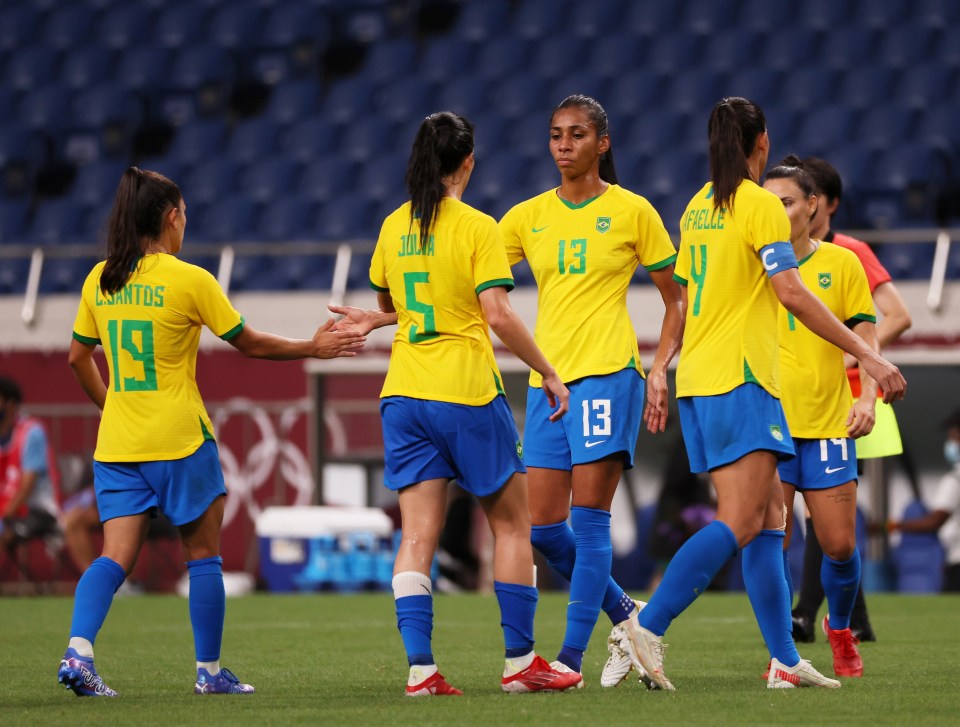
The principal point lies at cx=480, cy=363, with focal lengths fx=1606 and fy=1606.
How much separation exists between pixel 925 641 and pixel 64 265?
9.88m

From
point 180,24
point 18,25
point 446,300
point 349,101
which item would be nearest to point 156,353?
point 446,300

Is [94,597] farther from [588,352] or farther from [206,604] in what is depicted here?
[588,352]

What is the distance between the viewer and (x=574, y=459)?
540 centimetres

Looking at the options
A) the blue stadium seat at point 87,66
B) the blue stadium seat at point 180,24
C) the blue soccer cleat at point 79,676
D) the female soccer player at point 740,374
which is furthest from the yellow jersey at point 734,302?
the blue stadium seat at point 87,66

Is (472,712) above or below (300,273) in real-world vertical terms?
below

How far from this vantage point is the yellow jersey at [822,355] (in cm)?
608

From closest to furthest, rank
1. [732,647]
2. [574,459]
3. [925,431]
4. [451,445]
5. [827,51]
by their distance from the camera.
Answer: [451,445], [574,459], [732,647], [925,431], [827,51]

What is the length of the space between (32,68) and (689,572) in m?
15.1

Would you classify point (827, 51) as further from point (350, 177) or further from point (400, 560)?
point (400, 560)

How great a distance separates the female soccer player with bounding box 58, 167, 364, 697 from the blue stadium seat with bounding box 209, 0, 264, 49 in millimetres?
13070

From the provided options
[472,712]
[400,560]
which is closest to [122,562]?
[400,560]

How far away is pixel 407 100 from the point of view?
16.7 metres

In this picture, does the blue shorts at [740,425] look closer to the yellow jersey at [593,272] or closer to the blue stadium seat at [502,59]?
the yellow jersey at [593,272]

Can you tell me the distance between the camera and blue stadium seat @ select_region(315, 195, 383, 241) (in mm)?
15578
